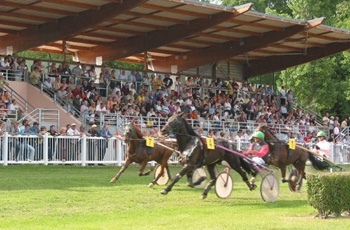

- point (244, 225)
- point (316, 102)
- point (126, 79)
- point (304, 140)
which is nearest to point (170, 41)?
point (126, 79)

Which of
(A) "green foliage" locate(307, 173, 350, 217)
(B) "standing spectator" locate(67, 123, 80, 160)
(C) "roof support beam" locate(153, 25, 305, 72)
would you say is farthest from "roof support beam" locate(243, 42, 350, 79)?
(A) "green foliage" locate(307, 173, 350, 217)

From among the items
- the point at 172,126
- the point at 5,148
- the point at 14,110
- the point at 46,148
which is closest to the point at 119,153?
the point at 46,148

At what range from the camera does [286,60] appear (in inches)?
1901

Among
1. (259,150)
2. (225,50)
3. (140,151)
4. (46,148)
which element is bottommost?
(46,148)

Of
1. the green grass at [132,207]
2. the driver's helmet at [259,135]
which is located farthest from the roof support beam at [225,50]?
the driver's helmet at [259,135]

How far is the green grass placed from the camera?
566 inches

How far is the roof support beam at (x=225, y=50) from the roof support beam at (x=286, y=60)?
485 cm

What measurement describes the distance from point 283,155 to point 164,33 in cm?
1851

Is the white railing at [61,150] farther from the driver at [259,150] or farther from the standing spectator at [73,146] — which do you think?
→ the driver at [259,150]

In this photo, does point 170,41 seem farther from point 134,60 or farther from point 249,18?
point 134,60

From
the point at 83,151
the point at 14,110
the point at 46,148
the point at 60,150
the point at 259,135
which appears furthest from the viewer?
the point at 14,110

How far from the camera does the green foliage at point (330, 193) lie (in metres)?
15.4

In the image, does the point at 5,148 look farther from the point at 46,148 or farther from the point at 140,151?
the point at 140,151

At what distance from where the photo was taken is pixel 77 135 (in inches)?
1149
